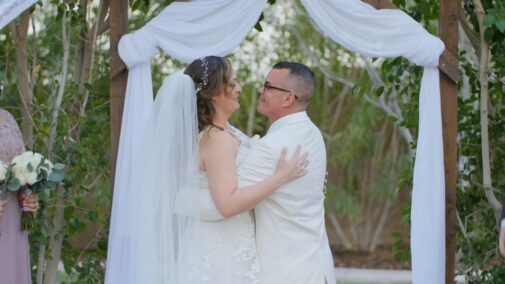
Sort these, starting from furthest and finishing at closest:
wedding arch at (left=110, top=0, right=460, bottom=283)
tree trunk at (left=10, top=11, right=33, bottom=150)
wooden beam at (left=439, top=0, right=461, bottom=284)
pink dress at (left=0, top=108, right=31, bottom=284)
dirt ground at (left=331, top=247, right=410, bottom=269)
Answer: dirt ground at (left=331, top=247, right=410, bottom=269)
tree trunk at (left=10, top=11, right=33, bottom=150)
wooden beam at (left=439, top=0, right=461, bottom=284)
wedding arch at (left=110, top=0, right=460, bottom=283)
pink dress at (left=0, top=108, right=31, bottom=284)

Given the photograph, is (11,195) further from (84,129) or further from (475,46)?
(475,46)

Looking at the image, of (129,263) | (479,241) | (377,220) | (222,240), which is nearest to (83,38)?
(129,263)

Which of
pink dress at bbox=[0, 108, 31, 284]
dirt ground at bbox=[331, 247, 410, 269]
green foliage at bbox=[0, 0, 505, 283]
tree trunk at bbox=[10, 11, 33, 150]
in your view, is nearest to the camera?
pink dress at bbox=[0, 108, 31, 284]

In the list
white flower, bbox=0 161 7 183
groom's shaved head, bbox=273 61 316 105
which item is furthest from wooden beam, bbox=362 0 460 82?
white flower, bbox=0 161 7 183

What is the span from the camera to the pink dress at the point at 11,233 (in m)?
4.04

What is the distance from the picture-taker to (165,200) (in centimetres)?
363

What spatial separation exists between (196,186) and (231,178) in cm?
Answer: 20

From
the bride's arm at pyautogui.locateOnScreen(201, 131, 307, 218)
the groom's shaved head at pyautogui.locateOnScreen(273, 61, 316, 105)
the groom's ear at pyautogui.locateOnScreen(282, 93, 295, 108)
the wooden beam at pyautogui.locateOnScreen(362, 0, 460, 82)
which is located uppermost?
the wooden beam at pyautogui.locateOnScreen(362, 0, 460, 82)

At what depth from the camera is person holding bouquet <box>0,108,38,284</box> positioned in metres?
4.04

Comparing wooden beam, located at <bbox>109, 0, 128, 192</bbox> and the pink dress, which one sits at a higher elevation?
wooden beam, located at <bbox>109, 0, 128, 192</bbox>

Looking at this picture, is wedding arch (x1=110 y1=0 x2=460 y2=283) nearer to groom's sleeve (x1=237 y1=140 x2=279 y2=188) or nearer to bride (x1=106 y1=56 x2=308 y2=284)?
bride (x1=106 y1=56 x2=308 y2=284)

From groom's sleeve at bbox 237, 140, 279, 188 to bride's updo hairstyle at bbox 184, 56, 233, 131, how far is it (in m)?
0.23

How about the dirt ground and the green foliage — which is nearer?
the green foliage

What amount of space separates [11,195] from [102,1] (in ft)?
5.13
